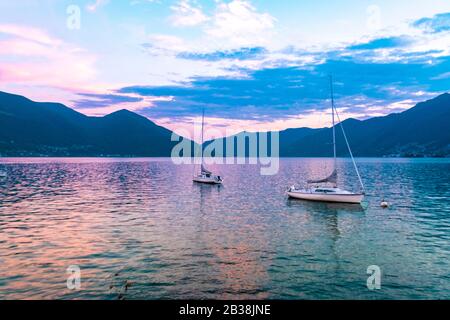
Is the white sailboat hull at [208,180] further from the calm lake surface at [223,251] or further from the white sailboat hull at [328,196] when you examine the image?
the calm lake surface at [223,251]

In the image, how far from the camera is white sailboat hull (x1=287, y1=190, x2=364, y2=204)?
2218 inches

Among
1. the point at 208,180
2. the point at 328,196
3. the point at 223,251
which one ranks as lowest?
the point at 223,251

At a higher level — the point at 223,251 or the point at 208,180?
the point at 208,180

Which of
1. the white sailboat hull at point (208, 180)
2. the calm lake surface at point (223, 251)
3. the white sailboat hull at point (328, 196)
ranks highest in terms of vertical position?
the white sailboat hull at point (208, 180)

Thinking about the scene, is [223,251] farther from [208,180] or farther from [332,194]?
[208,180]

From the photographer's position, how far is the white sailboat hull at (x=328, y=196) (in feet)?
185

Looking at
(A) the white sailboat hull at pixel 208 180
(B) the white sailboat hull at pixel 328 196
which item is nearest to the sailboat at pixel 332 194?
(B) the white sailboat hull at pixel 328 196

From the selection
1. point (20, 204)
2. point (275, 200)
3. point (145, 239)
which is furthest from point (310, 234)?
point (20, 204)

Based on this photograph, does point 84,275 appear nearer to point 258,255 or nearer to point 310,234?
point 258,255

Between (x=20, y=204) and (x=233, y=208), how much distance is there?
114 feet

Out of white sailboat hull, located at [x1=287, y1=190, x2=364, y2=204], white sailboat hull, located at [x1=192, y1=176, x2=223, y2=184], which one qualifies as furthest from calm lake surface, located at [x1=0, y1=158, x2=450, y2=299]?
white sailboat hull, located at [x1=192, y1=176, x2=223, y2=184]

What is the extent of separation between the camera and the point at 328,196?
58812 millimetres

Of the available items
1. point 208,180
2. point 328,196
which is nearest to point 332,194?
point 328,196

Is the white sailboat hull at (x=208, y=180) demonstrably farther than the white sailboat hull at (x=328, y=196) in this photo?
Yes
